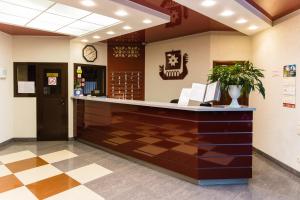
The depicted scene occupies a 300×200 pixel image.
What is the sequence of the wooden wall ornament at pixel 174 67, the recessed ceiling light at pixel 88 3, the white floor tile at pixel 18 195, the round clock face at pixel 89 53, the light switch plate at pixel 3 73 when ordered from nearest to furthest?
the white floor tile at pixel 18 195 → the recessed ceiling light at pixel 88 3 → the light switch plate at pixel 3 73 → the wooden wall ornament at pixel 174 67 → the round clock face at pixel 89 53

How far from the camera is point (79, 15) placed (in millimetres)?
3619

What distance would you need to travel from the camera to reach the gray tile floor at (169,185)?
2814mm

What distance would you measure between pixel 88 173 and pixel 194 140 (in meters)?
1.73

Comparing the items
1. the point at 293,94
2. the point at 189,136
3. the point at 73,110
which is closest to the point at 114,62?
the point at 73,110

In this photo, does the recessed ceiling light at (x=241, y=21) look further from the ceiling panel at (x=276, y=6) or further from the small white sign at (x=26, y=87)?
the small white sign at (x=26, y=87)

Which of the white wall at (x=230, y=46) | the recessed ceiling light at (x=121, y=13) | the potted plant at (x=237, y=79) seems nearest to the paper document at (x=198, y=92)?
the potted plant at (x=237, y=79)

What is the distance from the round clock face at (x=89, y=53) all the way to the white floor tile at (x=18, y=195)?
12.2 ft

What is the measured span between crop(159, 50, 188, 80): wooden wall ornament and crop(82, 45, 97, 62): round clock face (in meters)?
1.83

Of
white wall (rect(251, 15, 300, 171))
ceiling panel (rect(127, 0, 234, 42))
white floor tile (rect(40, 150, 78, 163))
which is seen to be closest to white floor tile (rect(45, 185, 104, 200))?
white floor tile (rect(40, 150, 78, 163))

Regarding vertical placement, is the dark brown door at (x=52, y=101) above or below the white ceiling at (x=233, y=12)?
below

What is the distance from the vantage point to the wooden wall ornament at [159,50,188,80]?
18.9ft

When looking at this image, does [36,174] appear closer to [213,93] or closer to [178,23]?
[213,93]

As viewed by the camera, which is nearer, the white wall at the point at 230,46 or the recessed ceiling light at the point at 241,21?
the recessed ceiling light at the point at 241,21

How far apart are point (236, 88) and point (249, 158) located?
995mm
